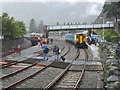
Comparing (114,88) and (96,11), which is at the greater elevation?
(96,11)

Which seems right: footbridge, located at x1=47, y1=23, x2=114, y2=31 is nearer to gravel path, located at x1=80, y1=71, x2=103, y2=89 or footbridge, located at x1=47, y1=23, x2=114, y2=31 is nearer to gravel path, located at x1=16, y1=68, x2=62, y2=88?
gravel path, located at x1=16, y1=68, x2=62, y2=88

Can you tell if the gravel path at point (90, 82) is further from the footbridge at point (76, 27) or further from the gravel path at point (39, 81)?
the footbridge at point (76, 27)

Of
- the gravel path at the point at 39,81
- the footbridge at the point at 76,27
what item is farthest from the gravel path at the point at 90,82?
the footbridge at the point at 76,27

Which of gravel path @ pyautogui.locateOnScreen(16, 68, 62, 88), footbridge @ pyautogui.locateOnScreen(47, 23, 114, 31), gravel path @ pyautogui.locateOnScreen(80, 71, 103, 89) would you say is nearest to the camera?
gravel path @ pyautogui.locateOnScreen(80, 71, 103, 89)

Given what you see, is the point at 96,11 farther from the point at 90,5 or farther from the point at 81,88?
the point at 81,88

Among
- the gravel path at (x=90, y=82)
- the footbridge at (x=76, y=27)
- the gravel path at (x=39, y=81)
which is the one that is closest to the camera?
the gravel path at (x=90, y=82)

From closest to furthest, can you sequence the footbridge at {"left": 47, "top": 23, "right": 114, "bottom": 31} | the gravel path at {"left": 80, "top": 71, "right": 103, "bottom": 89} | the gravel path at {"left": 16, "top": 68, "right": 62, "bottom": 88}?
the gravel path at {"left": 80, "top": 71, "right": 103, "bottom": 89}
the gravel path at {"left": 16, "top": 68, "right": 62, "bottom": 88}
the footbridge at {"left": 47, "top": 23, "right": 114, "bottom": 31}

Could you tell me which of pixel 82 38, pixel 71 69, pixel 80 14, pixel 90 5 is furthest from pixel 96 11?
pixel 71 69

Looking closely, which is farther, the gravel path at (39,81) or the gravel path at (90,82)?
the gravel path at (39,81)

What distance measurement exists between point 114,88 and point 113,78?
1.69 meters

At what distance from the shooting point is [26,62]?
18500 millimetres

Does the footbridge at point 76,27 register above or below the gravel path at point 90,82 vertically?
above

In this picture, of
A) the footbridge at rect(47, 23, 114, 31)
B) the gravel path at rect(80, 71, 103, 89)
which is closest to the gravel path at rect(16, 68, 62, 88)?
the gravel path at rect(80, 71, 103, 89)

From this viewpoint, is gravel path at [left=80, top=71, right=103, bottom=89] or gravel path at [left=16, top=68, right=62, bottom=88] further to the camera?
gravel path at [left=16, top=68, right=62, bottom=88]
